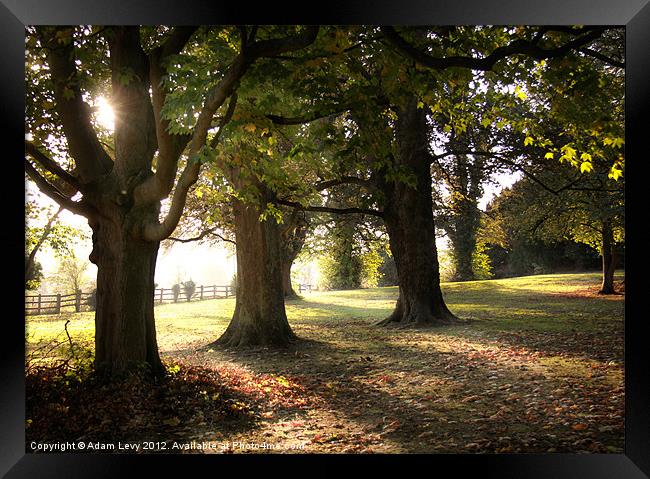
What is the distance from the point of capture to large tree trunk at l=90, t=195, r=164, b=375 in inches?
205

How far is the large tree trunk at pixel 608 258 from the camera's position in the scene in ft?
32.0

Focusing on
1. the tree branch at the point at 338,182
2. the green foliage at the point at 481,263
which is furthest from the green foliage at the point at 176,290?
the green foliage at the point at 481,263

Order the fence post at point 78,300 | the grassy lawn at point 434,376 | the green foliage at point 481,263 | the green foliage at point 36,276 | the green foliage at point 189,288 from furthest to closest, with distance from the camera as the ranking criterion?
the green foliage at point 189,288 < the green foliage at point 481,263 < the fence post at point 78,300 < the green foliage at point 36,276 < the grassy lawn at point 434,376

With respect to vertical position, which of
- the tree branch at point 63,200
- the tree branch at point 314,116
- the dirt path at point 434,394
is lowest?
the dirt path at point 434,394

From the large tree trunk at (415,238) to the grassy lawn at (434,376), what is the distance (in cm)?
68

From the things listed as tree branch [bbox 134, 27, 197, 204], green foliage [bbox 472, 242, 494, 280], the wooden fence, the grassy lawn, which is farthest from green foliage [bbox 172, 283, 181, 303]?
tree branch [bbox 134, 27, 197, 204]

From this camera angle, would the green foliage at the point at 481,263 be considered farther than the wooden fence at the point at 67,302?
Yes

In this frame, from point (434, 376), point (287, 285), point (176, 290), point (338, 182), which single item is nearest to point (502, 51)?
point (434, 376)

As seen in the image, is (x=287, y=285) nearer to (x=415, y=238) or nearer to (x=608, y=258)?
(x=415, y=238)

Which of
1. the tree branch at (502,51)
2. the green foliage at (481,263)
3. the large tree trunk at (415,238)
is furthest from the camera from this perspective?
the green foliage at (481,263)
